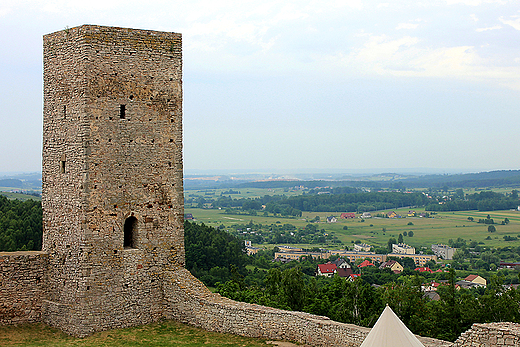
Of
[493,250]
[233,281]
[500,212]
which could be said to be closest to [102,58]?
[233,281]

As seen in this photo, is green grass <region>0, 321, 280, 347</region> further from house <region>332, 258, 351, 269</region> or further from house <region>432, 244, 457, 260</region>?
house <region>432, 244, 457, 260</region>

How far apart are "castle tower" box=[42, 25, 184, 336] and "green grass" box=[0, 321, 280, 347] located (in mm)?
305

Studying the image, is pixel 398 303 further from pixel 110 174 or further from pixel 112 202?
pixel 110 174

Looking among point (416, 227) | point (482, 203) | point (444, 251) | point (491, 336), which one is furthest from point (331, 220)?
point (491, 336)

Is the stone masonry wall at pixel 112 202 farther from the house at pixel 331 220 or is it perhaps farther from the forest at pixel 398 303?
the house at pixel 331 220

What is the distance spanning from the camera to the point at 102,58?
14.3m

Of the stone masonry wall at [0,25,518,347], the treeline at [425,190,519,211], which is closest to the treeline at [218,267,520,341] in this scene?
the stone masonry wall at [0,25,518,347]

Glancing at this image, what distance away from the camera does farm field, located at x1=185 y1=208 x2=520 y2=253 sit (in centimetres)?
11869

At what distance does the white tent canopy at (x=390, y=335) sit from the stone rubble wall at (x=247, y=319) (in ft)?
8.42

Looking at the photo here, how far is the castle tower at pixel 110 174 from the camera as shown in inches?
551

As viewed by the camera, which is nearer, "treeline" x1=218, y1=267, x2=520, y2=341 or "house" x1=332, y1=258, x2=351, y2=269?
"treeline" x1=218, y1=267, x2=520, y2=341

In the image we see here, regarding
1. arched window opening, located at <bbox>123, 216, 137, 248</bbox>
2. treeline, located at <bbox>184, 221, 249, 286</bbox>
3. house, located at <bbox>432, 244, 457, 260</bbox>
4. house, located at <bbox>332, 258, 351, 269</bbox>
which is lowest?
house, located at <bbox>432, 244, 457, 260</bbox>

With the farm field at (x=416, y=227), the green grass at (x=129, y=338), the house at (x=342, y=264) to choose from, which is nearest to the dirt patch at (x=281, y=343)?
the green grass at (x=129, y=338)

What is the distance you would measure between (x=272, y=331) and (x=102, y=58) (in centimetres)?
773
